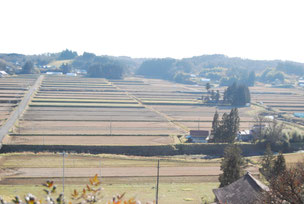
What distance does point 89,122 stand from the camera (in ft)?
181

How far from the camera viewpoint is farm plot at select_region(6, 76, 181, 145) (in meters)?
43.9

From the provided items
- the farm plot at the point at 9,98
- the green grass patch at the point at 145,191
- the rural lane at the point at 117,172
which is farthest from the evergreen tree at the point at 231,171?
the farm plot at the point at 9,98

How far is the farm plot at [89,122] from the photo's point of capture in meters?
43.9

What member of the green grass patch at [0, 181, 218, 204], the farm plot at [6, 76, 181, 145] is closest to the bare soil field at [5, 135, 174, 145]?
the farm plot at [6, 76, 181, 145]

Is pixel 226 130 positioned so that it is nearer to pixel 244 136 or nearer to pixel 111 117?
pixel 244 136

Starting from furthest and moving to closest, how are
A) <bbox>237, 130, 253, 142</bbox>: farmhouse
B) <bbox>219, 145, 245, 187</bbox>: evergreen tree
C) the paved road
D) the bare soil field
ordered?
1. <bbox>237, 130, 253, 142</bbox>: farmhouse
2. the paved road
3. the bare soil field
4. <bbox>219, 145, 245, 187</bbox>: evergreen tree

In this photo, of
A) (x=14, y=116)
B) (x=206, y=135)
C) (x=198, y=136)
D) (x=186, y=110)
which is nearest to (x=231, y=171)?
(x=198, y=136)

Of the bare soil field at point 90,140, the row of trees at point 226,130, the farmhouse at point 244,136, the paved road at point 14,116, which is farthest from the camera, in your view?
the farmhouse at point 244,136

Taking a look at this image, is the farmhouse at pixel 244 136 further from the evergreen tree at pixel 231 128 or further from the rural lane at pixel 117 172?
the rural lane at pixel 117 172

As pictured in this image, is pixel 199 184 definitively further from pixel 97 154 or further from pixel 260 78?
pixel 260 78

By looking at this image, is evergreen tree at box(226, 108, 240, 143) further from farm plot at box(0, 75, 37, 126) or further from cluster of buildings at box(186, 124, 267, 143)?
farm plot at box(0, 75, 37, 126)

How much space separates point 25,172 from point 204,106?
179 feet

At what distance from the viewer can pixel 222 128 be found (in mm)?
45312

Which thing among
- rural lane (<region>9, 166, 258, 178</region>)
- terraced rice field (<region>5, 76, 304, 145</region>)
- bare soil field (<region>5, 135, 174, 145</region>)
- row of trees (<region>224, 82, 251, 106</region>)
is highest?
row of trees (<region>224, 82, 251, 106</region>)
